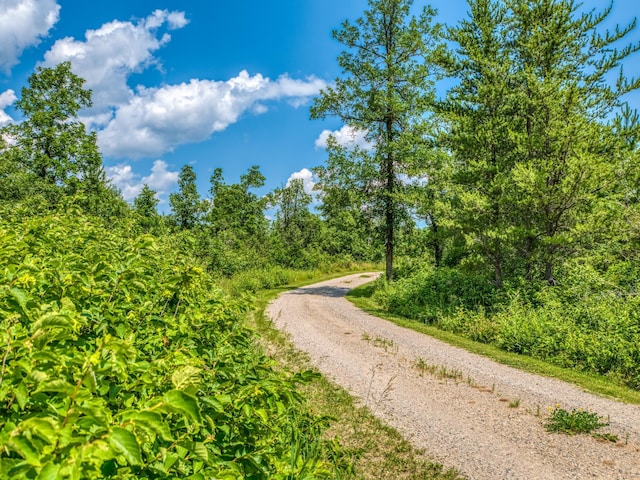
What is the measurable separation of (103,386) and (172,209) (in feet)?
103

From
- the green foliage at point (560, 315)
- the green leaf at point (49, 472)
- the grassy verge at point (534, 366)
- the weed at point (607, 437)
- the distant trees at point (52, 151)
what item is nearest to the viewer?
the green leaf at point (49, 472)

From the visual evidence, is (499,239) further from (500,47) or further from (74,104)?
(74,104)

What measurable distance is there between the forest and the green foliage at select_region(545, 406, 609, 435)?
3021mm

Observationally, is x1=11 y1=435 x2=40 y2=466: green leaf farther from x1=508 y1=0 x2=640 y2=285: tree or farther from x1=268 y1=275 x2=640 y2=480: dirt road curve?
x1=508 y1=0 x2=640 y2=285: tree

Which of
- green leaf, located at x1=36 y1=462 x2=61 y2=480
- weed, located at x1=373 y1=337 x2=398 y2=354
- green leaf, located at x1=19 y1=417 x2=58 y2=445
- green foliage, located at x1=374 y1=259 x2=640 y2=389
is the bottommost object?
weed, located at x1=373 y1=337 x2=398 y2=354

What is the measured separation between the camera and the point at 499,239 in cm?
1491

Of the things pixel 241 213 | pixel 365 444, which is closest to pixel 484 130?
pixel 365 444

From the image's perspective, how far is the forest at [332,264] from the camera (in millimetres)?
1836

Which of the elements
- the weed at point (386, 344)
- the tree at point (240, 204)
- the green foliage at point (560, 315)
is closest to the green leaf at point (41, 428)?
the weed at point (386, 344)

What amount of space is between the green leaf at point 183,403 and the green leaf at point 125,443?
17 centimetres

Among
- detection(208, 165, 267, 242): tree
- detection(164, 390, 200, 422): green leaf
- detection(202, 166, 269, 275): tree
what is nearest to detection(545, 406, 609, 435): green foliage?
detection(164, 390, 200, 422): green leaf

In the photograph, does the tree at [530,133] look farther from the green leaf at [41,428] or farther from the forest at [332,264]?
the green leaf at [41,428]

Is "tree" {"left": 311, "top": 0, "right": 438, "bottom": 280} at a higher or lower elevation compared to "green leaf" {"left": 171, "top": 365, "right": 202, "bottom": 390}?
higher

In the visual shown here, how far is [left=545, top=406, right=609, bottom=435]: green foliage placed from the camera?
248 inches
